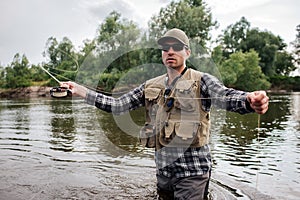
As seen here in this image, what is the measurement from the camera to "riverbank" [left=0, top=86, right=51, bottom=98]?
168 ft

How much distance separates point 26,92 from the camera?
52.9 meters

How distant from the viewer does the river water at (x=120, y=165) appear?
18.3ft

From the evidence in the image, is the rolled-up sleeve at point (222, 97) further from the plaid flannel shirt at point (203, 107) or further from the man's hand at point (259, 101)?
the man's hand at point (259, 101)

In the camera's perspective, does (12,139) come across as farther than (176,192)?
Yes

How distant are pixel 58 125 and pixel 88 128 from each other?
6.09 ft

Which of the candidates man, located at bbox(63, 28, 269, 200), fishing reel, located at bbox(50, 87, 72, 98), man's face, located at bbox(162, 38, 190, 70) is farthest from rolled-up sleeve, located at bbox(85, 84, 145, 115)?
man's face, located at bbox(162, 38, 190, 70)

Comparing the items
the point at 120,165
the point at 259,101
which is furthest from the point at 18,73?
the point at 259,101

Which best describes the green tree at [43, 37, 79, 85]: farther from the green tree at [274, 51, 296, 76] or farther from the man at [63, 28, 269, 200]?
the green tree at [274, 51, 296, 76]

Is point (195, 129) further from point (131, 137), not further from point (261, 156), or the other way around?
point (131, 137)

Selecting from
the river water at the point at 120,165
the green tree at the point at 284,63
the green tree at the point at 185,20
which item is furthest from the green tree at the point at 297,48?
the river water at the point at 120,165

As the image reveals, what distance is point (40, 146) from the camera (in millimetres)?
9844

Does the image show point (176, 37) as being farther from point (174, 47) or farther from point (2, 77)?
point (2, 77)

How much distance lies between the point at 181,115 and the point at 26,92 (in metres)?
52.7

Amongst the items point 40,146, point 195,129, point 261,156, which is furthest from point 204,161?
point 40,146
